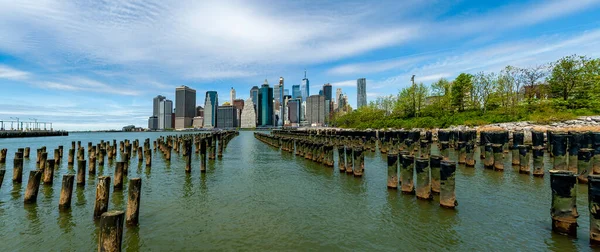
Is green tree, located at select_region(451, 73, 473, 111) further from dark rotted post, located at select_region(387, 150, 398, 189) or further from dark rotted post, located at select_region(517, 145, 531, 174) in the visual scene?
dark rotted post, located at select_region(387, 150, 398, 189)

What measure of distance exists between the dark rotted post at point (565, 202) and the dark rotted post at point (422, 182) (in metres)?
3.93

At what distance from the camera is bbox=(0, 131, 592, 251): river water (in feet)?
26.1

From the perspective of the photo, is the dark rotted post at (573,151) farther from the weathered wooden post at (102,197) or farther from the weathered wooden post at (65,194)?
the weathered wooden post at (65,194)

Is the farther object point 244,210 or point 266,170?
point 266,170

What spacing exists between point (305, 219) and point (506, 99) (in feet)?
209

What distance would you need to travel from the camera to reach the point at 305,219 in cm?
998

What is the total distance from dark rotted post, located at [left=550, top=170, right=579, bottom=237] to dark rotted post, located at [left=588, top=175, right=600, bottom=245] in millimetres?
449

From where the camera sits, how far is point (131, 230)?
8938mm

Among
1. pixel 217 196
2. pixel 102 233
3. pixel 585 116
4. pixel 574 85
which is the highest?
pixel 574 85

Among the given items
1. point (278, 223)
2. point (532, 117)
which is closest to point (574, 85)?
point (532, 117)

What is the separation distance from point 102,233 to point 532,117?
5578cm

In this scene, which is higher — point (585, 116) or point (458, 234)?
point (585, 116)

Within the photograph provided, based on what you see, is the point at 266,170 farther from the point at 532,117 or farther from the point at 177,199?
the point at 532,117

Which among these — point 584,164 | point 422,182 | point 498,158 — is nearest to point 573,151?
point 584,164
